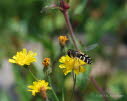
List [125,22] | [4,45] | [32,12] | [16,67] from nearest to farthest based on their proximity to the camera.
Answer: [16,67] → [4,45] → [125,22] → [32,12]

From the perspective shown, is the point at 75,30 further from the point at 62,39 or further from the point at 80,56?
the point at 80,56

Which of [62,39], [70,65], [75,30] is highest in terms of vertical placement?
[75,30]

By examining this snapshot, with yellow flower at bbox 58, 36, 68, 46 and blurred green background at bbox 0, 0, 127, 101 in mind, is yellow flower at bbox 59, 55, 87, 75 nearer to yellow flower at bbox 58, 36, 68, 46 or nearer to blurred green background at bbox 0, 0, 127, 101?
yellow flower at bbox 58, 36, 68, 46

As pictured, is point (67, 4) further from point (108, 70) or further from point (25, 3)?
point (25, 3)

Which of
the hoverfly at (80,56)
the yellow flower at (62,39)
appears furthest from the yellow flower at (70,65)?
the yellow flower at (62,39)

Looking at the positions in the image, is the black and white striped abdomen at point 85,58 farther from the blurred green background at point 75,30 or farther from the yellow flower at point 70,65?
the blurred green background at point 75,30

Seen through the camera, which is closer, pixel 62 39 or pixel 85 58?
pixel 85 58

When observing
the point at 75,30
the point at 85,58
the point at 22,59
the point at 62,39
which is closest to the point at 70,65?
the point at 85,58

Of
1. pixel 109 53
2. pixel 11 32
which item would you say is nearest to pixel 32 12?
Answer: pixel 11 32

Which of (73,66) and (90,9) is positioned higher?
(90,9)

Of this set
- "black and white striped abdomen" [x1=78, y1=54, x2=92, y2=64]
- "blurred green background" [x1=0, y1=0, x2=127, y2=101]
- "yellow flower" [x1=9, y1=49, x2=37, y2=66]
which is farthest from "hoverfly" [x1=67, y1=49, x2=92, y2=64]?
"blurred green background" [x1=0, y1=0, x2=127, y2=101]

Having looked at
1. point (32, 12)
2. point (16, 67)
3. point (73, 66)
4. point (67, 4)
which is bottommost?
→ point (73, 66)
